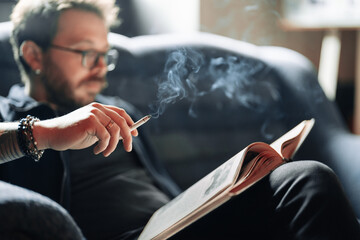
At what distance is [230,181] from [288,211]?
147mm

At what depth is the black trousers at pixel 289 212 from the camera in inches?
28.0

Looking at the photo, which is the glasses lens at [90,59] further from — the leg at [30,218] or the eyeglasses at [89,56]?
the leg at [30,218]

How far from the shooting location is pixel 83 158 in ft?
3.90

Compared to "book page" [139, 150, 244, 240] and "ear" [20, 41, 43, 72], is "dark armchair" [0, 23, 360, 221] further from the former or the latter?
"book page" [139, 150, 244, 240]

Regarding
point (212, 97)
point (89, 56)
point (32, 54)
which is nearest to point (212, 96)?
point (212, 97)

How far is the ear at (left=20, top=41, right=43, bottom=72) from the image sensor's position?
121 cm

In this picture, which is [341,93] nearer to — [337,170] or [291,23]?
[291,23]

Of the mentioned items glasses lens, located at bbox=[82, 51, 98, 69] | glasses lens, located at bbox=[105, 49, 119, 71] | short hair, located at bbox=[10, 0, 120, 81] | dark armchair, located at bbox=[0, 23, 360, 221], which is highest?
short hair, located at bbox=[10, 0, 120, 81]

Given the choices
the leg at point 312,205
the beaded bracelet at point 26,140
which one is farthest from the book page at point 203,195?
the beaded bracelet at point 26,140

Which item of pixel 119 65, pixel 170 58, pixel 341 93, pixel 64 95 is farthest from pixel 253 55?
pixel 341 93

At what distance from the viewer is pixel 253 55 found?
159 cm

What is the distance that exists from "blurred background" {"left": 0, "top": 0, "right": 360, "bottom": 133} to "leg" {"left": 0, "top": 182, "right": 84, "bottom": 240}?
1221mm

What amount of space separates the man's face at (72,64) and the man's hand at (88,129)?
18.2 inches

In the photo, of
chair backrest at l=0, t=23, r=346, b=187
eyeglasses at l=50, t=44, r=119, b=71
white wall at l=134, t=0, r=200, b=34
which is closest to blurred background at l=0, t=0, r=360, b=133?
white wall at l=134, t=0, r=200, b=34
